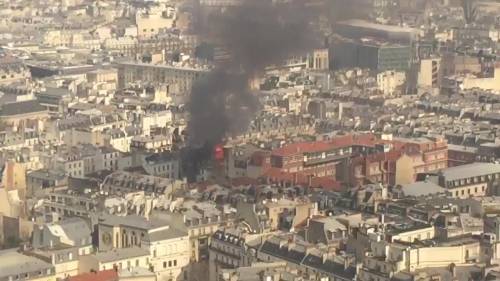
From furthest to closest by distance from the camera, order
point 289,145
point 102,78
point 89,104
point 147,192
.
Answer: point 102,78, point 89,104, point 289,145, point 147,192

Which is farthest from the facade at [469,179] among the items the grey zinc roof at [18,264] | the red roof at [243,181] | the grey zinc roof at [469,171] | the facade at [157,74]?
the facade at [157,74]

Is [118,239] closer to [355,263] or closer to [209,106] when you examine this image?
[355,263]

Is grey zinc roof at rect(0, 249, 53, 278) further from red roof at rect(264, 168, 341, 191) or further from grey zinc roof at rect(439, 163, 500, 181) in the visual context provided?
grey zinc roof at rect(439, 163, 500, 181)

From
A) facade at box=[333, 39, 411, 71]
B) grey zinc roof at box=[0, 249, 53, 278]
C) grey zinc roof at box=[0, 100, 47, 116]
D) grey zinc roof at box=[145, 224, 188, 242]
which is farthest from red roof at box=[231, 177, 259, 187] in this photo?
facade at box=[333, 39, 411, 71]

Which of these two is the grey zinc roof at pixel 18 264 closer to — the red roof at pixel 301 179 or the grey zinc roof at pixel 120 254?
the grey zinc roof at pixel 120 254


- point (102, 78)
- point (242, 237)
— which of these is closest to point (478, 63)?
point (102, 78)

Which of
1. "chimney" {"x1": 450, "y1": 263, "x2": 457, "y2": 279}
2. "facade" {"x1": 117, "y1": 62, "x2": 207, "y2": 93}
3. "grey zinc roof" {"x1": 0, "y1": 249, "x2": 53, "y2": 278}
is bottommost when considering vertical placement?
"facade" {"x1": 117, "y1": 62, "x2": 207, "y2": 93}
